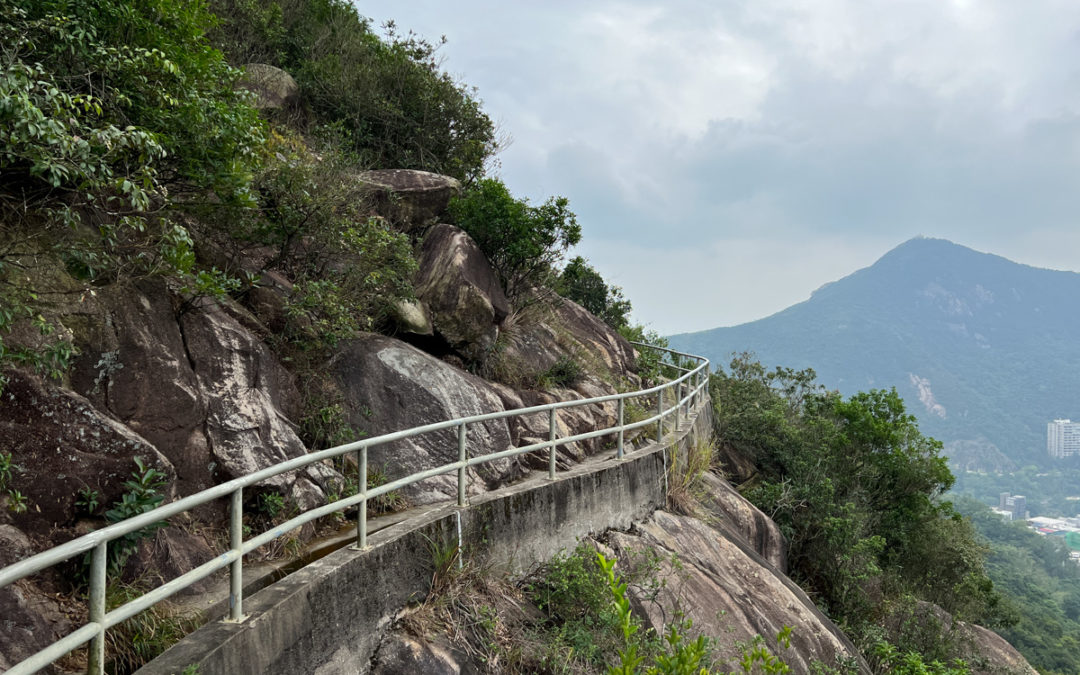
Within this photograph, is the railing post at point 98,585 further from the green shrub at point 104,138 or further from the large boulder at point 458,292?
the large boulder at point 458,292

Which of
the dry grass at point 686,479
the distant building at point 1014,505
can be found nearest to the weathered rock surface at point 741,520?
the dry grass at point 686,479

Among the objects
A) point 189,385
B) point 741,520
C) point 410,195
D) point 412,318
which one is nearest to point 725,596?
point 741,520

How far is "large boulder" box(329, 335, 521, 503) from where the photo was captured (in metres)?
8.18

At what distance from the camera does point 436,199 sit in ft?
43.5

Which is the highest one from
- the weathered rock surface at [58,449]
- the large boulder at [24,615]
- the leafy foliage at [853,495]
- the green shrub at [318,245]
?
the green shrub at [318,245]

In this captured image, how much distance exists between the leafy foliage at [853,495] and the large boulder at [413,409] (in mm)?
7593

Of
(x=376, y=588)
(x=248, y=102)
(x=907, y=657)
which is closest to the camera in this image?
(x=376, y=588)

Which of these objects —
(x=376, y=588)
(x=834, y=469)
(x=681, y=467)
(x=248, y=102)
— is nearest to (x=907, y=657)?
(x=681, y=467)

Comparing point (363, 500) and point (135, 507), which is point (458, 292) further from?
point (135, 507)

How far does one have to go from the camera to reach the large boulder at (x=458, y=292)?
37.6 feet

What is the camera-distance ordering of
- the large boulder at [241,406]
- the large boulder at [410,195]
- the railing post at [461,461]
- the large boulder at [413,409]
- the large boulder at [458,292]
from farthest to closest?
the large boulder at [410,195] → the large boulder at [458,292] → the large boulder at [413,409] → the large boulder at [241,406] → the railing post at [461,461]

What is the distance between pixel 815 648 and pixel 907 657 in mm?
2437

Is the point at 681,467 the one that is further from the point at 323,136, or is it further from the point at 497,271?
the point at 323,136

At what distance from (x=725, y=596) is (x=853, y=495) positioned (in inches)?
375
